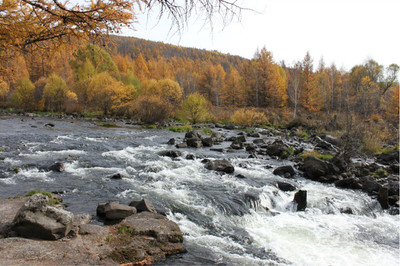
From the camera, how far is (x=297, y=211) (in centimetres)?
759

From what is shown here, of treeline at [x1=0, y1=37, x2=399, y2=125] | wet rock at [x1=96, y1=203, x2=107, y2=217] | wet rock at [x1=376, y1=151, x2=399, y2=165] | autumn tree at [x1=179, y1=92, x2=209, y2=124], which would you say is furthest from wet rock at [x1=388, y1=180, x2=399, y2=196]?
autumn tree at [x1=179, y1=92, x2=209, y2=124]

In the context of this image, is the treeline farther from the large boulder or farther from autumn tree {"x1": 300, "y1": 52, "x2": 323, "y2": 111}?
the large boulder

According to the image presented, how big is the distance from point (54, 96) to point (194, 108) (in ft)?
76.9

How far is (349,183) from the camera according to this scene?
9750mm

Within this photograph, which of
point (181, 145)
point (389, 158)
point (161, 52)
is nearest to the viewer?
point (389, 158)

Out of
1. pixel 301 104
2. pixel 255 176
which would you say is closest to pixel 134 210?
pixel 255 176

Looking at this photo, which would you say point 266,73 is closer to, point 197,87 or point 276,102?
point 276,102

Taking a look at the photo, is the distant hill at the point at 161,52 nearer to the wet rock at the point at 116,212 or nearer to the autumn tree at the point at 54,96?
the autumn tree at the point at 54,96

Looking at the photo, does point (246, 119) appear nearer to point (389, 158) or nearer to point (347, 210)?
point (389, 158)

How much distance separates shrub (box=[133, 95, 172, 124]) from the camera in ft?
89.1

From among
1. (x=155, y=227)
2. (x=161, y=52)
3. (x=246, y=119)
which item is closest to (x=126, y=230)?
(x=155, y=227)

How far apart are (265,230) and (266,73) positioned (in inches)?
1860

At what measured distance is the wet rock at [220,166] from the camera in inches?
429

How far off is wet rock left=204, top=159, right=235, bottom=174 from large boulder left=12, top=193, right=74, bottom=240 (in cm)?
710
